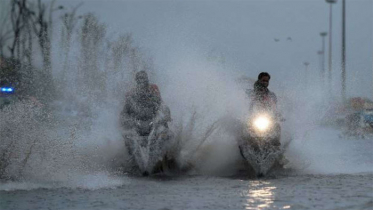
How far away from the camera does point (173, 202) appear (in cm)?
1003

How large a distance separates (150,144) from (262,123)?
7.18ft

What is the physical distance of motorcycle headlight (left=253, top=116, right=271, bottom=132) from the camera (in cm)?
1429

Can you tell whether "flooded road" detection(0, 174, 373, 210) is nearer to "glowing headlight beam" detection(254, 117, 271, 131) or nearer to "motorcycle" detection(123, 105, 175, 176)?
"motorcycle" detection(123, 105, 175, 176)

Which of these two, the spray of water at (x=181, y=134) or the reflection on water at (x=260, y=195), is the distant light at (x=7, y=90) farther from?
the reflection on water at (x=260, y=195)

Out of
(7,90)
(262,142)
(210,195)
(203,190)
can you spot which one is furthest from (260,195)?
(7,90)

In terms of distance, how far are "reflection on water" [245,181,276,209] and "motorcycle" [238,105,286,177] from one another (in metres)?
1.18

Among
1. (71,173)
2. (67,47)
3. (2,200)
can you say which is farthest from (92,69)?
(2,200)

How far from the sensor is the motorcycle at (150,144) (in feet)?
46.5

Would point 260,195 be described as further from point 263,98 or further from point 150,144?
point 263,98

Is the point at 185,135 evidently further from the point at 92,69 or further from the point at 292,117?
the point at 92,69

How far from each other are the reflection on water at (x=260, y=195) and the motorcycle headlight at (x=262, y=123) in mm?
1761

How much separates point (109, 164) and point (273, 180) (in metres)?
3.67

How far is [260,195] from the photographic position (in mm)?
10688

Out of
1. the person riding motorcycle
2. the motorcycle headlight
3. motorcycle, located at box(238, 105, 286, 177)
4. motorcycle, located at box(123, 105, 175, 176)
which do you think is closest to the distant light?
motorcycle, located at box(123, 105, 175, 176)
